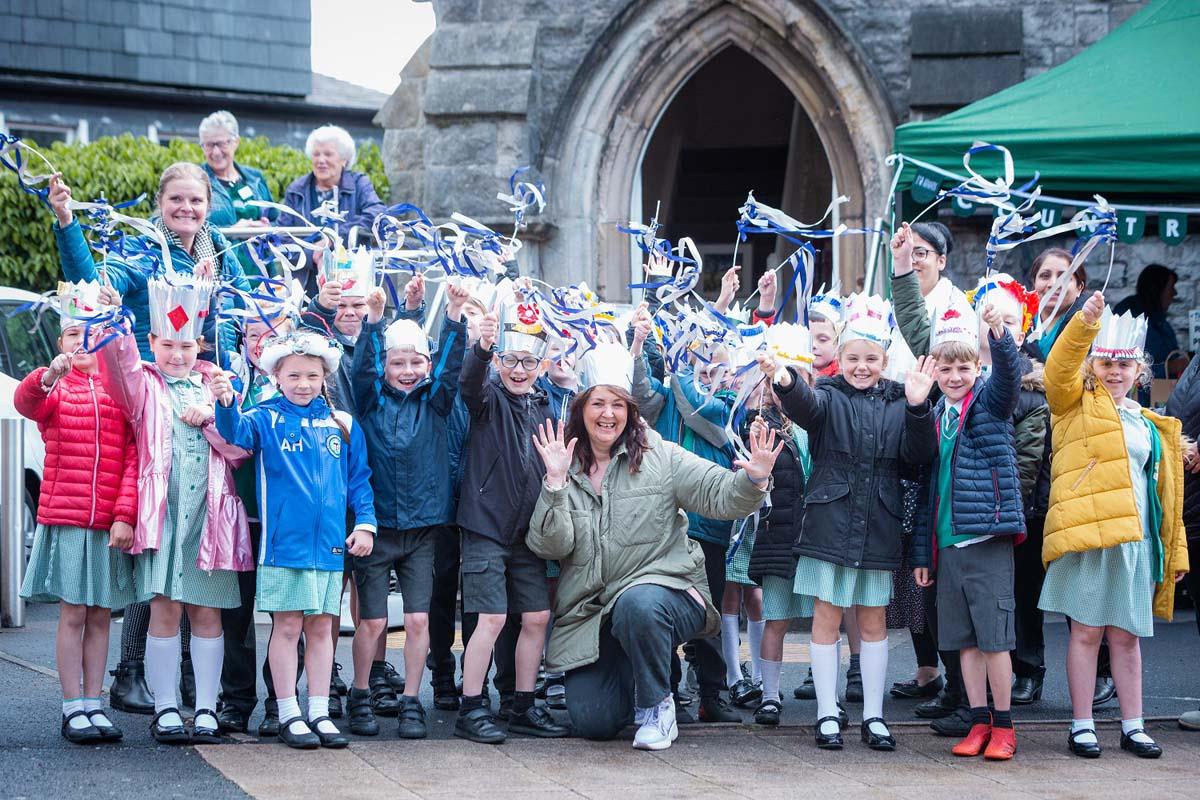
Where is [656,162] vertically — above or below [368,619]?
above

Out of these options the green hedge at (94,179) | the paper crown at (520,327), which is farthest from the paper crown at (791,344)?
the green hedge at (94,179)

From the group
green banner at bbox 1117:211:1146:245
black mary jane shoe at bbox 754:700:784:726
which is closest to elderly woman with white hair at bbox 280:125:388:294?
black mary jane shoe at bbox 754:700:784:726

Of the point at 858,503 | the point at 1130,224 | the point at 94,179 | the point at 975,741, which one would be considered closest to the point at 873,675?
the point at 975,741

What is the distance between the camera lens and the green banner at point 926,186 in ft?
27.4

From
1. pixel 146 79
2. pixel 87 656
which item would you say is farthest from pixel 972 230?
pixel 146 79

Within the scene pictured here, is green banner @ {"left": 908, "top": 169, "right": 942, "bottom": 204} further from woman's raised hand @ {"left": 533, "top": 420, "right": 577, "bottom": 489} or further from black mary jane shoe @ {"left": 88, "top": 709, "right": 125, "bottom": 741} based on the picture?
black mary jane shoe @ {"left": 88, "top": 709, "right": 125, "bottom": 741}

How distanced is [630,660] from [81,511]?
2.03 metres

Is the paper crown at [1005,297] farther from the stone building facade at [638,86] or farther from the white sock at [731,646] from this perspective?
the stone building facade at [638,86]

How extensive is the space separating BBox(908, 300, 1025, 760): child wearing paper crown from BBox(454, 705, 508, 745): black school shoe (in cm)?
164

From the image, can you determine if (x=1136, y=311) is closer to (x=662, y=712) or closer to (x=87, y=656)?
(x=662, y=712)

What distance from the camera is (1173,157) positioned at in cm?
803

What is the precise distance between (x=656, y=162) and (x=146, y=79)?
7376mm

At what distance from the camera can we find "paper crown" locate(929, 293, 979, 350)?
5766 mm

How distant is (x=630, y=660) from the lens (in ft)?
18.9
